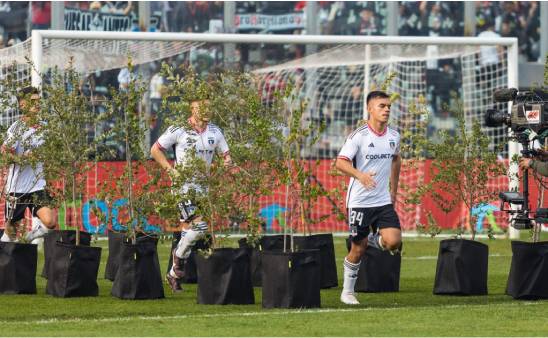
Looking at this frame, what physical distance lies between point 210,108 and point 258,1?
15.7 metres

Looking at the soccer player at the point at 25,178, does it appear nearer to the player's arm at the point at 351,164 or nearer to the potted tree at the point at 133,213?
the potted tree at the point at 133,213

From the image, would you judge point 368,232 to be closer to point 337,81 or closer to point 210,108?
point 210,108

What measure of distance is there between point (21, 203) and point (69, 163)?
1.68m

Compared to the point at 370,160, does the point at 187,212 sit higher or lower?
lower

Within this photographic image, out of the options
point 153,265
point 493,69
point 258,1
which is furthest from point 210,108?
point 258,1

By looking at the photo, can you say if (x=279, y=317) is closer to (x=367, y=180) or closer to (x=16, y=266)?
(x=367, y=180)

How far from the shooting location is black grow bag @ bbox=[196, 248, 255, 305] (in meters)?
12.3

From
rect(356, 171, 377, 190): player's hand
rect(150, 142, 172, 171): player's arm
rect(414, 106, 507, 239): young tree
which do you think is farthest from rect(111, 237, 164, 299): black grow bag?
rect(414, 106, 507, 239): young tree

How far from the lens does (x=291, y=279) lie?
39.0 ft

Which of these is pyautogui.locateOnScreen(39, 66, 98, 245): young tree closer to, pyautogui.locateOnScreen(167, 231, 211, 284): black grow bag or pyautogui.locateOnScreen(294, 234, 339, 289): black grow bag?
pyautogui.locateOnScreen(167, 231, 211, 284): black grow bag

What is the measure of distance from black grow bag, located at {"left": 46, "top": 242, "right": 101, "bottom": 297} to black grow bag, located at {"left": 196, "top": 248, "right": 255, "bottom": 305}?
1.32m

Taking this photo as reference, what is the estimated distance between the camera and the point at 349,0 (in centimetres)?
2936

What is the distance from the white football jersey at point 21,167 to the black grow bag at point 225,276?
7.53 ft

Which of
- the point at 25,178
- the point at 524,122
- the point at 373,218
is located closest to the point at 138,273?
the point at 373,218
